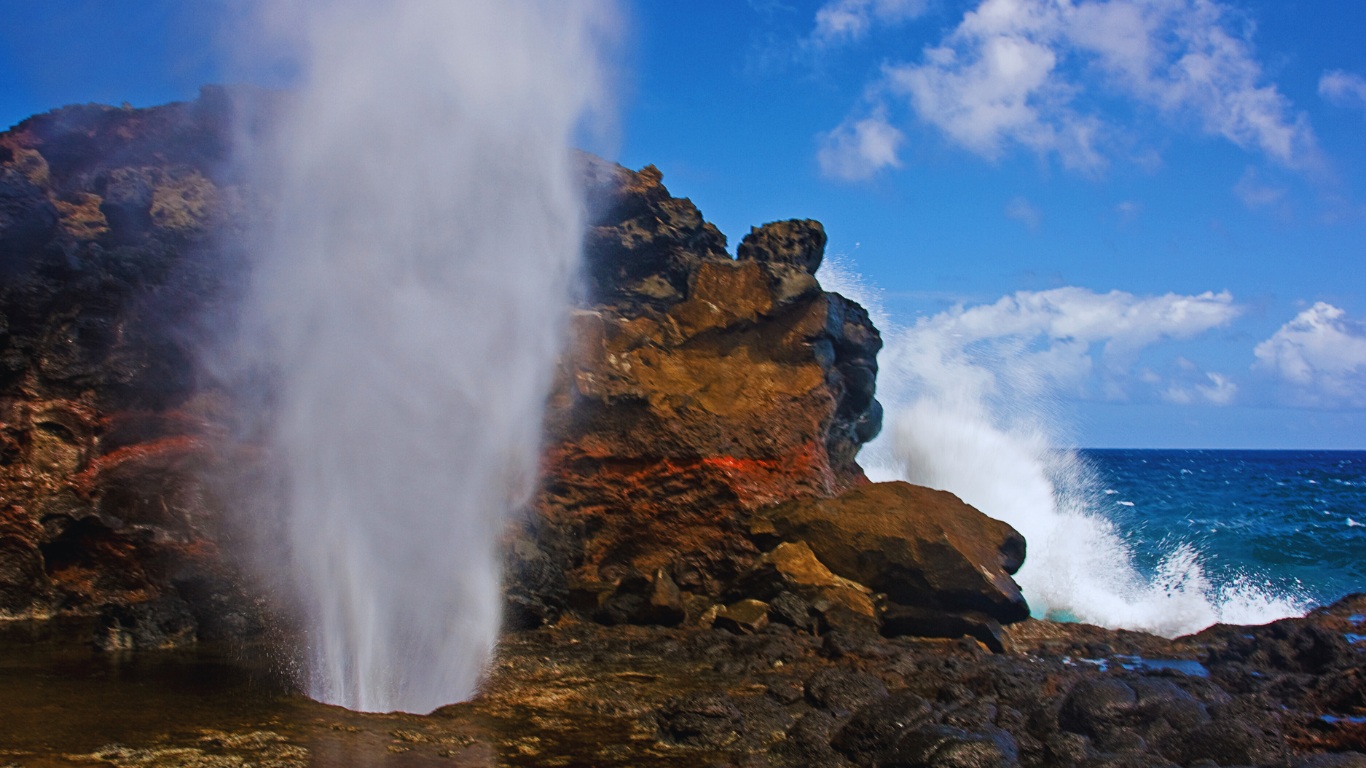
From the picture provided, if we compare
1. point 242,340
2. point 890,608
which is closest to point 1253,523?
point 890,608

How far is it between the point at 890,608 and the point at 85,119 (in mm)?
16286

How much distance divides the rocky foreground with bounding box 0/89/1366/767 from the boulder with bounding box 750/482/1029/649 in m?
0.05

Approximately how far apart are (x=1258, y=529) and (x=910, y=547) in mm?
21603

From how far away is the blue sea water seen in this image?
21266 mm

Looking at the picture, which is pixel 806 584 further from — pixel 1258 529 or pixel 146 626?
pixel 1258 529

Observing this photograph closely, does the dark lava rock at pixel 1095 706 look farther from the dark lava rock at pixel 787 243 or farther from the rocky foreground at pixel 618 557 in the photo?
Result: the dark lava rock at pixel 787 243

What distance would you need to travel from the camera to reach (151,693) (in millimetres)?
7039

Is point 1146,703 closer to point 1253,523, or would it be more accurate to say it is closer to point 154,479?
point 154,479

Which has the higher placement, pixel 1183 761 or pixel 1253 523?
pixel 1253 523

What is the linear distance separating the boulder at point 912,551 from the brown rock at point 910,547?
0.01 m

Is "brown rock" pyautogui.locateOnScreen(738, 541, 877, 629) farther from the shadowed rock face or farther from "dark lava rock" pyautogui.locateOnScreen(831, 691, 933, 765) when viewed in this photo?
"dark lava rock" pyautogui.locateOnScreen(831, 691, 933, 765)

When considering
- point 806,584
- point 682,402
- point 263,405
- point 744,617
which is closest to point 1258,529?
point 806,584

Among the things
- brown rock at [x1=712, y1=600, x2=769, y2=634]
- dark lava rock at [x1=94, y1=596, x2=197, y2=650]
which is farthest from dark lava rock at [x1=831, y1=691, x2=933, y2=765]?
dark lava rock at [x1=94, y1=596, x2=197, y2=650]

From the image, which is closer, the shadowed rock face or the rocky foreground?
the rocky foreground
